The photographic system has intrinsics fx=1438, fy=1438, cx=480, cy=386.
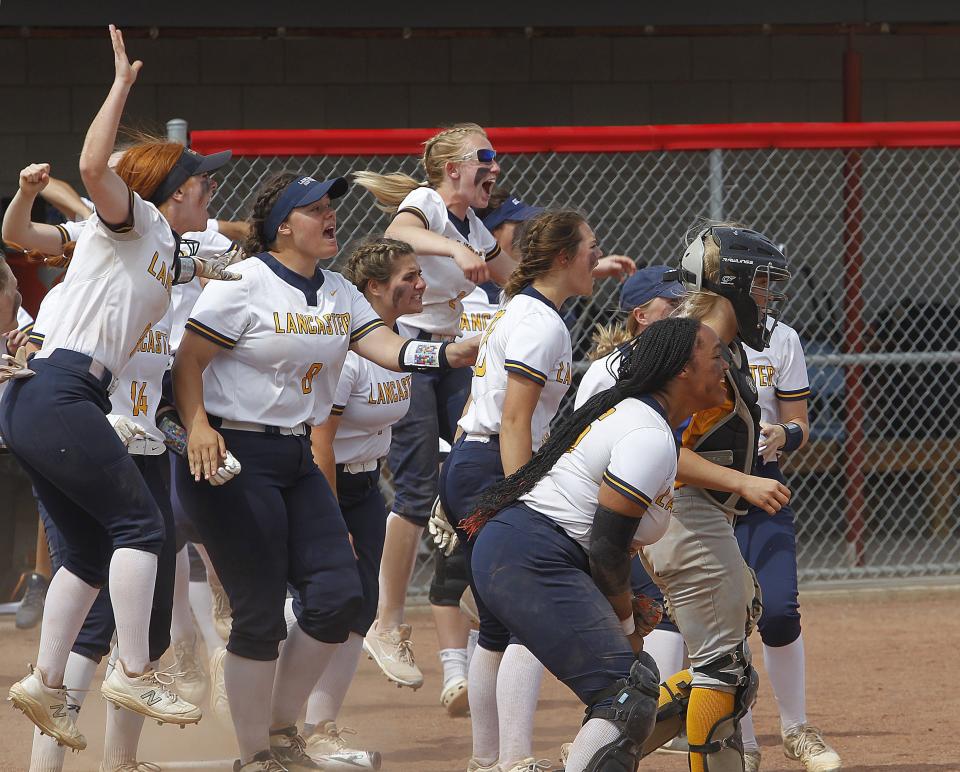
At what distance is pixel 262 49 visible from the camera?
1054 cm

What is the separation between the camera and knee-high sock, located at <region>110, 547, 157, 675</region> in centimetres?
416

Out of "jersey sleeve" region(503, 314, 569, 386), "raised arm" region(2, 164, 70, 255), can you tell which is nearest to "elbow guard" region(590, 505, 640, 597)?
"jersey sleeve" region(503, 314, 569, 386)

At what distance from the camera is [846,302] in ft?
29.6

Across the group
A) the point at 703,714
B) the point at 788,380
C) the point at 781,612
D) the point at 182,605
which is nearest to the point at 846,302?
the point at 788,380

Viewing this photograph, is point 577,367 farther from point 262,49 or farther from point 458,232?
point 262,49

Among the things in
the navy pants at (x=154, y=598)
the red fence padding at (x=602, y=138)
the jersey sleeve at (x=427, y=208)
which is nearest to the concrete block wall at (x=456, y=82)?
the red fence padding at (x=602, y=138)

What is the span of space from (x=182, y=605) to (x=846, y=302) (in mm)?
4946

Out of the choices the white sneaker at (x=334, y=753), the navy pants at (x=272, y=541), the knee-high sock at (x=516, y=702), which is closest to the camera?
the navy pants at (x=272, y=541)

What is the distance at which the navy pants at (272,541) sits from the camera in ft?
14.3

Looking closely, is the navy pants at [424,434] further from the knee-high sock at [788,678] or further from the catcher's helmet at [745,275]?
the catcher's helmet at [745,275]

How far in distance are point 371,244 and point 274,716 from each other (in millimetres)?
1827

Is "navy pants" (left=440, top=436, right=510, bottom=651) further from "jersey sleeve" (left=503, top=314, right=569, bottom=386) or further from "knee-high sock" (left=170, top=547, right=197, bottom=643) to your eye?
"knee-high sock" (left=170, top=547, right=197, bottom=643)

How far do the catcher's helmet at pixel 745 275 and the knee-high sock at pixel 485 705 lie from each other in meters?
1.38

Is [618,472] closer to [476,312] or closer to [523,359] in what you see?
[523,359]
